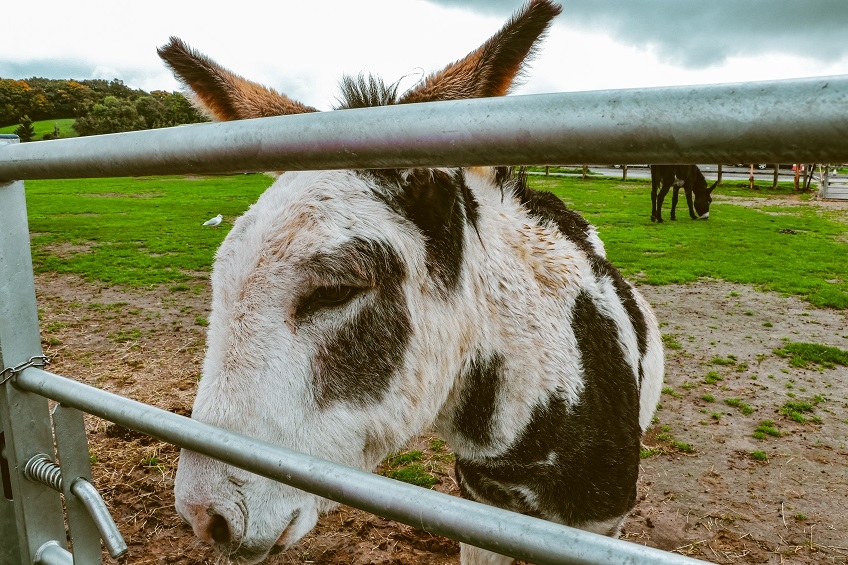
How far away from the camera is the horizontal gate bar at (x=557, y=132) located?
560mm

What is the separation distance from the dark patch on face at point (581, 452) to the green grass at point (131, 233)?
29.4 ft

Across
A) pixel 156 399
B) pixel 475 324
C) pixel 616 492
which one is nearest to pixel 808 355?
pixel 616 492

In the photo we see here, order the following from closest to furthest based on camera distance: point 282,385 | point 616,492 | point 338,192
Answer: point 282,385 → point 338,192 → point 616,492

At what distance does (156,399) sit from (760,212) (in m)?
21.0

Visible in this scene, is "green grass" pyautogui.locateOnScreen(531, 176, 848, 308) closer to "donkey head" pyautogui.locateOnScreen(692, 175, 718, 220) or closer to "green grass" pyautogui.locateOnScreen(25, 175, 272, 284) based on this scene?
"donkey head" pyautogui.locateOnScreen(692, 175, 718, 220)

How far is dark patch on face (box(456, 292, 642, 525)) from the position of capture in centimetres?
211

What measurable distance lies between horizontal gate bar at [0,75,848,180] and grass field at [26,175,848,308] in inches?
402

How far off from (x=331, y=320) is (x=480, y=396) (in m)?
0.72

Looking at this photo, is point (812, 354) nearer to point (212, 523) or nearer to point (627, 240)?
point (212, 523)

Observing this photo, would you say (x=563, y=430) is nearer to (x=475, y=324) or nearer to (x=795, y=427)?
(x=475, y=324)

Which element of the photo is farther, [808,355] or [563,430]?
[808,355]

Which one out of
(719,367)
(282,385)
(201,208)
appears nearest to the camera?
(282,385)

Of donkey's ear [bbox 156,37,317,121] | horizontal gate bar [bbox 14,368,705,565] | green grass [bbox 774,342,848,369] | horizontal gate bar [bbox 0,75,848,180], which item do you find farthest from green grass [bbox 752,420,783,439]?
horizontal gate bar [bbox 0,75,848,180]

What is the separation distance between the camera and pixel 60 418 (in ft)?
4.59
